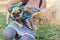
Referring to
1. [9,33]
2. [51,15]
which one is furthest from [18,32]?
[51,15]

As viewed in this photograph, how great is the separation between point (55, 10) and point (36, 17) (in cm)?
55

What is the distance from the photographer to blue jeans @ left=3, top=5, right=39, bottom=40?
4082 millimetres

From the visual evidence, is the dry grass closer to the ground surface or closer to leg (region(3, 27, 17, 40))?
the ground surface

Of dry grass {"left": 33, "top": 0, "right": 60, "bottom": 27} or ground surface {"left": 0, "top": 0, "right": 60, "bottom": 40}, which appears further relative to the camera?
dry grass {"left": 33, "top": 0, "right": 60, "bottom": 27}

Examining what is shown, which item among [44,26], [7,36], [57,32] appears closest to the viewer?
[7,36]

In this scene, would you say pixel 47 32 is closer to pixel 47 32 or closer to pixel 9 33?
pixel 47 32

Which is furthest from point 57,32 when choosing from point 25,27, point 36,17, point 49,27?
point 25,27

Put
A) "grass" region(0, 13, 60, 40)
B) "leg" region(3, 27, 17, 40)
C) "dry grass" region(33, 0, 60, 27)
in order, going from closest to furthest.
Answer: "leg" region(3, 27, 17, 40)
"grass" region(0, 13, 60, 40)
"dry grass" region(33, 0, 60, 27)

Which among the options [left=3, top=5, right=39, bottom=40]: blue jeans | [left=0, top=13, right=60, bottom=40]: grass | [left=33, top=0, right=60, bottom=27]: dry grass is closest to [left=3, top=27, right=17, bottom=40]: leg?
[left=3, top=5, right=39, bottom=40]: blue jeans

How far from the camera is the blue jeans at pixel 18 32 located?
4082mm

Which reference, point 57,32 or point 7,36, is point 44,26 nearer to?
point 57,32

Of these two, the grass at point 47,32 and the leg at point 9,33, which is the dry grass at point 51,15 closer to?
the grass at point 47,32

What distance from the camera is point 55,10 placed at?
24.1 feet

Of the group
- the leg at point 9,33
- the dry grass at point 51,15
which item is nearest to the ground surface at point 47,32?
the dry grass at point 51,15
